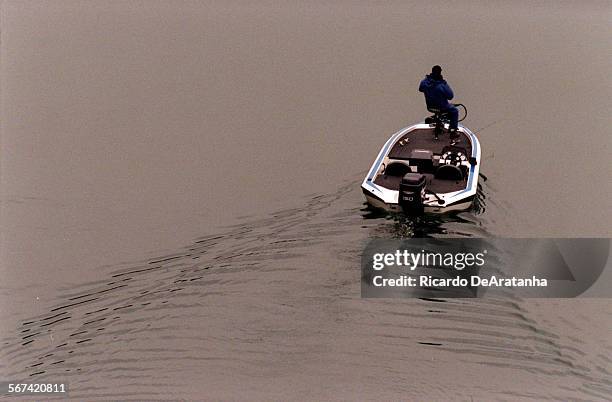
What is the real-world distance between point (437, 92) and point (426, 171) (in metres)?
2.61

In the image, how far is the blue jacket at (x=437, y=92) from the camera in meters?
24.5

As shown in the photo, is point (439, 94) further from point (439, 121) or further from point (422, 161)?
point (422, 161)

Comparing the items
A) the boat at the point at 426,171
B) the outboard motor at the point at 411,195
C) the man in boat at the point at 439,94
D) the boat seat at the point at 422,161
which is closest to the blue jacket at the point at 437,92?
the man in boat at the point at 439,94

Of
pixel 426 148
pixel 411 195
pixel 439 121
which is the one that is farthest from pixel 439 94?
pixel 411 195

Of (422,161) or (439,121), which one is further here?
(439,121)

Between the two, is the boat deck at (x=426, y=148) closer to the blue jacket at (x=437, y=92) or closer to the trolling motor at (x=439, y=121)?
the trolling motor at (x=439, y=121)

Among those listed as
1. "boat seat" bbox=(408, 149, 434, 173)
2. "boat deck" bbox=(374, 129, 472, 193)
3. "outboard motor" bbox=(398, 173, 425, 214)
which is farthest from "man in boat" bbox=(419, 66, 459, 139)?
"outboard motor" bbox=(398, 173, 425, 214)

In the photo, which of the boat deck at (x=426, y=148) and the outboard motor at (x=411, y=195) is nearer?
the outboard motor at (x=411, y=195)

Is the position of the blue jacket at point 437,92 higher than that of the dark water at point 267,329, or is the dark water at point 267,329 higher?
the blue jacket at point 437,92

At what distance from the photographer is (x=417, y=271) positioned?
1952cm

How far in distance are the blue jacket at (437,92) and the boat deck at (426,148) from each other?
93 centimetres

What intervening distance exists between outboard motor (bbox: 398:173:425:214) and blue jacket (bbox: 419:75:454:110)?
13.6ft

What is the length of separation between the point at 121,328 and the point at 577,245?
30.0 ft

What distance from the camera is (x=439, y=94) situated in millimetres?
24531
